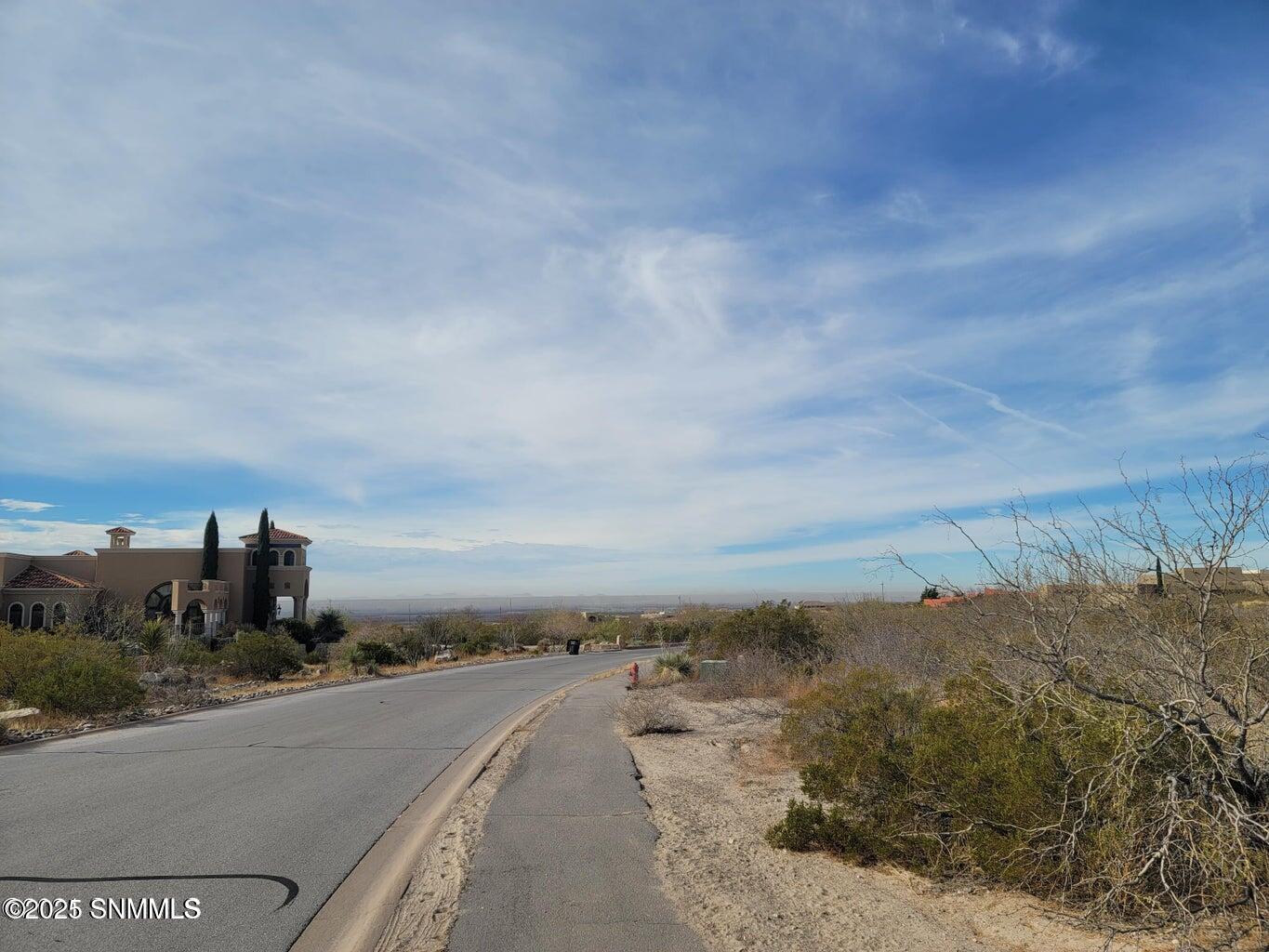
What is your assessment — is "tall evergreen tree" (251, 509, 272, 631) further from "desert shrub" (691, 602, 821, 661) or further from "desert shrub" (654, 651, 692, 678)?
"desert shrub" (691, 602, 821, 661)

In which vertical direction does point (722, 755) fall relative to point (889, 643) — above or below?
below

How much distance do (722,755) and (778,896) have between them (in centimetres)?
667

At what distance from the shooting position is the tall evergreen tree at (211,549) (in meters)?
50.3

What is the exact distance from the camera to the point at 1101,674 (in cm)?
589

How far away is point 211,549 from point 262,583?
3.64 meters

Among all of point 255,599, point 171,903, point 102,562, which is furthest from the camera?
point 255,599

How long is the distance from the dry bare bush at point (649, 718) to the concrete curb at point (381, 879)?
392 centimetres

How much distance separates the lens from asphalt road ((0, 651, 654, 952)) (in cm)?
575

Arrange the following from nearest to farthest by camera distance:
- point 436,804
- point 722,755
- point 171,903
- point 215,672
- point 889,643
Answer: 1. point 171,903
2. point 436,804
3. point 722,755
4. point 889,643
5. point 215,672

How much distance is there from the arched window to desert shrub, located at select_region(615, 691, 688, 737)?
4140 cm

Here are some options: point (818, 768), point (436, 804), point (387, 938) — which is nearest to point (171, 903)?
point (387, 938)

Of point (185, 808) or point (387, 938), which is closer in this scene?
point (387, 938)

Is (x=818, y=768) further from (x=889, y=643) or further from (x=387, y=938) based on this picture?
(x=889, y=643)

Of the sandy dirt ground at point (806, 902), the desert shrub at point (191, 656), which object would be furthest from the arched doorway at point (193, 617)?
the sandy dirt ground at point (806, 902)
